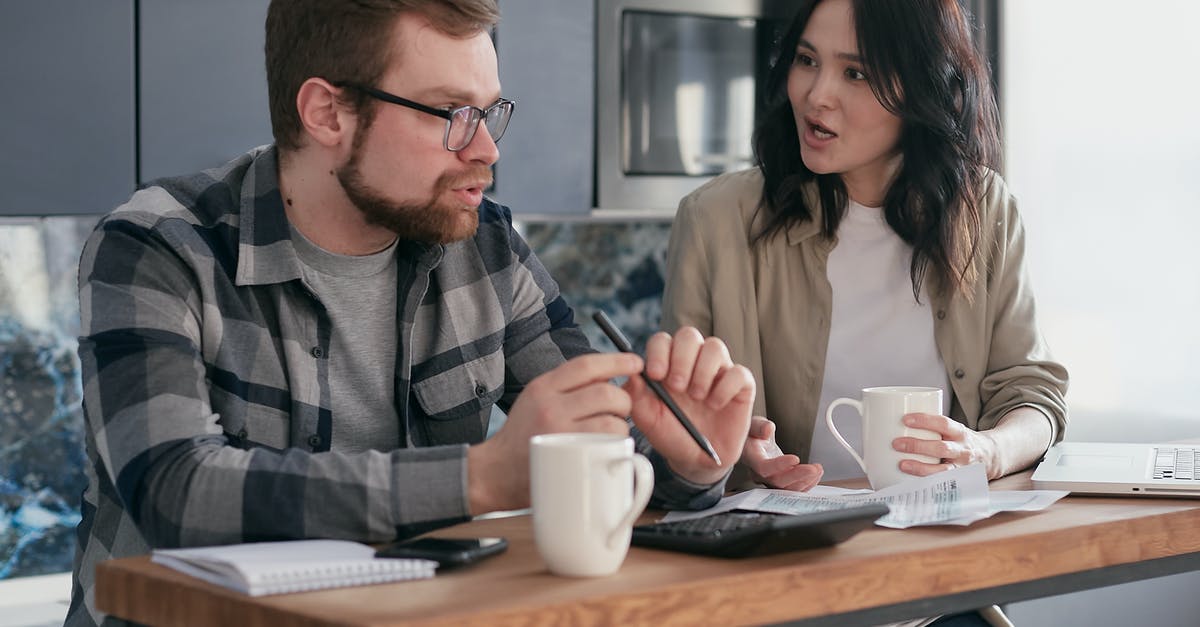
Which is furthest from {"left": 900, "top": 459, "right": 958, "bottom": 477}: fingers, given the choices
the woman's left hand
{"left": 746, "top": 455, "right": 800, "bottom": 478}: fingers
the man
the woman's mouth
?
the woman's mouth

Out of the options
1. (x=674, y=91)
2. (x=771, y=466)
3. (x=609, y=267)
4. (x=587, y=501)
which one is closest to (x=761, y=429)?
(x=771, y=466)

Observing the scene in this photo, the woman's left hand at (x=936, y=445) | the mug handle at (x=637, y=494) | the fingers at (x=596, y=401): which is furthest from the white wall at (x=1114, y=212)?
the mug handle at (x=637, y=494)

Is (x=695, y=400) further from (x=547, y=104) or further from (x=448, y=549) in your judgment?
(x=547, y=104)

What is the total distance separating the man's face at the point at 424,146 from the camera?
1.56 m

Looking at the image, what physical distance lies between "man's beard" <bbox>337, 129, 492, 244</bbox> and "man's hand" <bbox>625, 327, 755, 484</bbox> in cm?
33

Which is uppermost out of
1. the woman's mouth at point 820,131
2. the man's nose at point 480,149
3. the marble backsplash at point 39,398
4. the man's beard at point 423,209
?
the woman's mouth at point 820,131

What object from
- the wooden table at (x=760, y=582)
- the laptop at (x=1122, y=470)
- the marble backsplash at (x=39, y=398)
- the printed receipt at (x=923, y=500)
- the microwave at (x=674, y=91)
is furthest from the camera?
the microwave at (x=674, y=91)

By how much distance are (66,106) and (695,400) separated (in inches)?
61.1

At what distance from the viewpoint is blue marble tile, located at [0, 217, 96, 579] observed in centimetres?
283

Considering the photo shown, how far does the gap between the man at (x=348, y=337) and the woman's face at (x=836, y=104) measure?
1.69 feet

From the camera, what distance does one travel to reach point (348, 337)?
5.28 feet

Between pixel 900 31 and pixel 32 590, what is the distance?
2003 millimetres

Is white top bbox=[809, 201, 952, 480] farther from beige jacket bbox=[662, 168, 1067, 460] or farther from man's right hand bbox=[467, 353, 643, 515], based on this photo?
man's right hand bbox=[467, 353, 643, 515]

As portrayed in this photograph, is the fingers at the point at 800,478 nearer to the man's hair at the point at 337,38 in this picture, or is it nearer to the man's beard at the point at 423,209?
the man's beard at the point at 423,209
